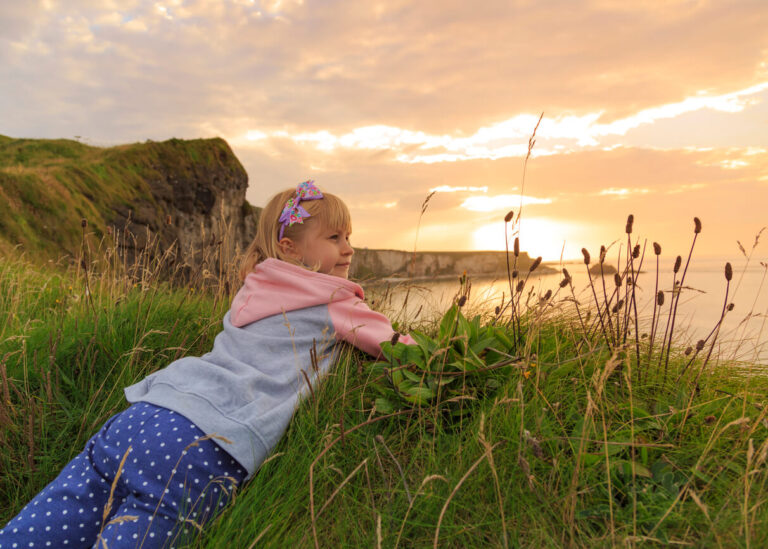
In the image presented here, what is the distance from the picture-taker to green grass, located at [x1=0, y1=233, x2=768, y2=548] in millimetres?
1661

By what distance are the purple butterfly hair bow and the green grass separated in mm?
867

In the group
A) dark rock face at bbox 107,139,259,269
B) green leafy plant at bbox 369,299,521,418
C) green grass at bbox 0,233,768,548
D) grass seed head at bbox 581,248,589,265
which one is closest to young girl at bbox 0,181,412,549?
green grass at bbox 0,233,768,548

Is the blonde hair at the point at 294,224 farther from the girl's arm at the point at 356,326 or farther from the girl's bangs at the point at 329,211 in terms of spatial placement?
the girl's arm at the point at 356,326

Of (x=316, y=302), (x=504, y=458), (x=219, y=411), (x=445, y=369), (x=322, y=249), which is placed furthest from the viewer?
(x=322, y=249)

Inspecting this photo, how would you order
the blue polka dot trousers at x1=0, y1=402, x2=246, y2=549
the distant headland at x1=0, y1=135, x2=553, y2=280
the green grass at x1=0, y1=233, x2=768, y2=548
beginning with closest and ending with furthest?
the green grass at x1=0, y1=233, x2=768, y2=548 < the blue polka dot trousers at x1=0, y1=402, x2=246, y2=549 < the distant headland at x1=0, y1=135, x2=553, y2=280

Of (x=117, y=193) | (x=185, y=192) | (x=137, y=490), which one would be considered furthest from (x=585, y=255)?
(x=185, y=192)

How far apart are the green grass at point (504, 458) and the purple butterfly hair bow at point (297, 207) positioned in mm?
867

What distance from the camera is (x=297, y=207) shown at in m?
2.85

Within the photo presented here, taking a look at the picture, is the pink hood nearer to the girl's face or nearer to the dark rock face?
the girl's face

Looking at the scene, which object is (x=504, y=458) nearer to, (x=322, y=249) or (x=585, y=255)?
(x=585, y=255)

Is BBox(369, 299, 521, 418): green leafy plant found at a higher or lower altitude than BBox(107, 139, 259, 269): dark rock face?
lower

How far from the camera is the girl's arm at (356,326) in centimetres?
248

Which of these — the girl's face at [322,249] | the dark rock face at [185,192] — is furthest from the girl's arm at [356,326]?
the dark rock face at [185,192]

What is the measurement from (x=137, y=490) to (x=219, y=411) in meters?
0.42
